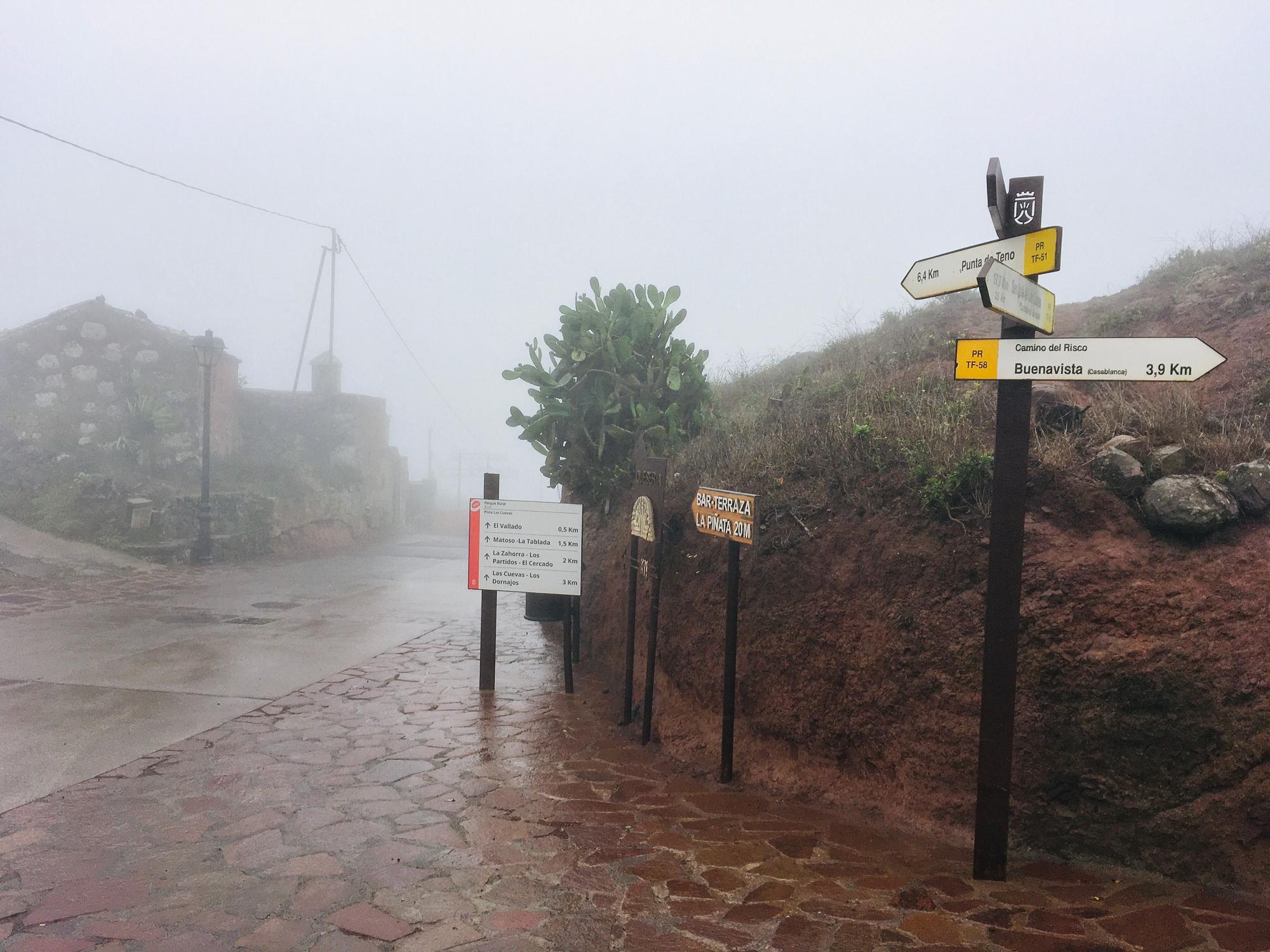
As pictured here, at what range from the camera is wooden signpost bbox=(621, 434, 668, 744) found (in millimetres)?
6047

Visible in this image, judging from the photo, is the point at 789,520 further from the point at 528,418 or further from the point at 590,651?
the point at 528,418

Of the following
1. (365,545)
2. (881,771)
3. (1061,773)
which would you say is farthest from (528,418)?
(365,545)

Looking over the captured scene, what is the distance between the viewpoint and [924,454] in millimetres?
5344

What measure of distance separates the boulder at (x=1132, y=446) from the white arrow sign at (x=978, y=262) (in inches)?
54.1

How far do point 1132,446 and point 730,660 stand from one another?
267cm

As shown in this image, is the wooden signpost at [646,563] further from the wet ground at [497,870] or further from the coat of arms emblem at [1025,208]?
the coat of arms emblem at [1025,208]

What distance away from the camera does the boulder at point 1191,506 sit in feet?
13.8

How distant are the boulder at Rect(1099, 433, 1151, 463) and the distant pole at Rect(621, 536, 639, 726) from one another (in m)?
3.37

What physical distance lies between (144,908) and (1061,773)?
13.8ft

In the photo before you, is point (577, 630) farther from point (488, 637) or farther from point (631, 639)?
point (631, 639)

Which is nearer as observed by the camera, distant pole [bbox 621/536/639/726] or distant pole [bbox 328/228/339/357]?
distant pole [bbox 621/536/639/726]

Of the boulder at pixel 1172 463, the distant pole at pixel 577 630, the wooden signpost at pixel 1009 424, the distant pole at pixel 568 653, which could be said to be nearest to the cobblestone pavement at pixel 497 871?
the wooden signpost at pixel 1009 424

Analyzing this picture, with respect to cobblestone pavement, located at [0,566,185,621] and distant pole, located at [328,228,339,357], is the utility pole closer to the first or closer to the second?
distant pole, located at [328,228,339,357]

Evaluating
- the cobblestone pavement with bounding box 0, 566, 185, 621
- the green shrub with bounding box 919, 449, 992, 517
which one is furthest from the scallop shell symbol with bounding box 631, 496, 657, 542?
the cobblestone pavement with bounding box 0, 566, 185, 621
